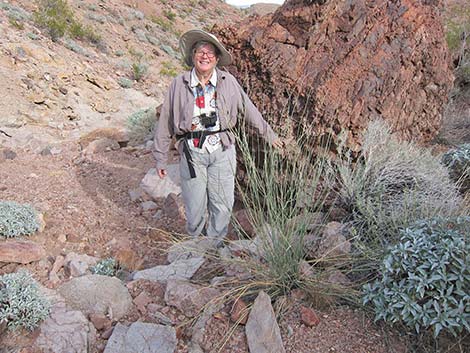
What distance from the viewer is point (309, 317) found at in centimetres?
195

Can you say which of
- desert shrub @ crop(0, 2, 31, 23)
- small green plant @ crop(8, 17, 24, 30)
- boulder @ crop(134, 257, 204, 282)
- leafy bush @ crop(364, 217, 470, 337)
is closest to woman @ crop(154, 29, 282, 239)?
boulder @ crop(134, 257, 204, 282)

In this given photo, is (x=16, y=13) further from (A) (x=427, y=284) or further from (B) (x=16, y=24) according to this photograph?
(A) (x=427, y=284)

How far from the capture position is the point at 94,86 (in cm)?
884

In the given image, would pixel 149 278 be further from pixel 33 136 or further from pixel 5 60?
pixel 5 60

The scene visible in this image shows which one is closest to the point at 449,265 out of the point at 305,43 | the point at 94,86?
the point at 305,43

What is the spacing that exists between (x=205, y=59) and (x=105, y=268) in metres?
1.87

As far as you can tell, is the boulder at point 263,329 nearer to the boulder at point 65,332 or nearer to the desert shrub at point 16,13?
the boulder at point 65,332

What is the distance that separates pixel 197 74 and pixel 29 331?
2.05 metres

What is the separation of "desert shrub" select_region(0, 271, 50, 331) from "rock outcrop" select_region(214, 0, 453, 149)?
7.64ft

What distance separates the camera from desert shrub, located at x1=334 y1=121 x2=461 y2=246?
2820mm

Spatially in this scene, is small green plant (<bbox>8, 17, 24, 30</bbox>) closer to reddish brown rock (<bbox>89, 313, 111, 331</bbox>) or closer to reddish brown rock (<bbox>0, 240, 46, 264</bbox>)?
reddish brown rock (<bbox>0, 240, 46, 264</bbox>)

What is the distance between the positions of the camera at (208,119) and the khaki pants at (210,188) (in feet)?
0.75

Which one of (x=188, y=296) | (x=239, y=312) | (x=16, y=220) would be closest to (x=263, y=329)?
(x=239, y=312)

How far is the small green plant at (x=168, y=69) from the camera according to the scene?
11961mm
